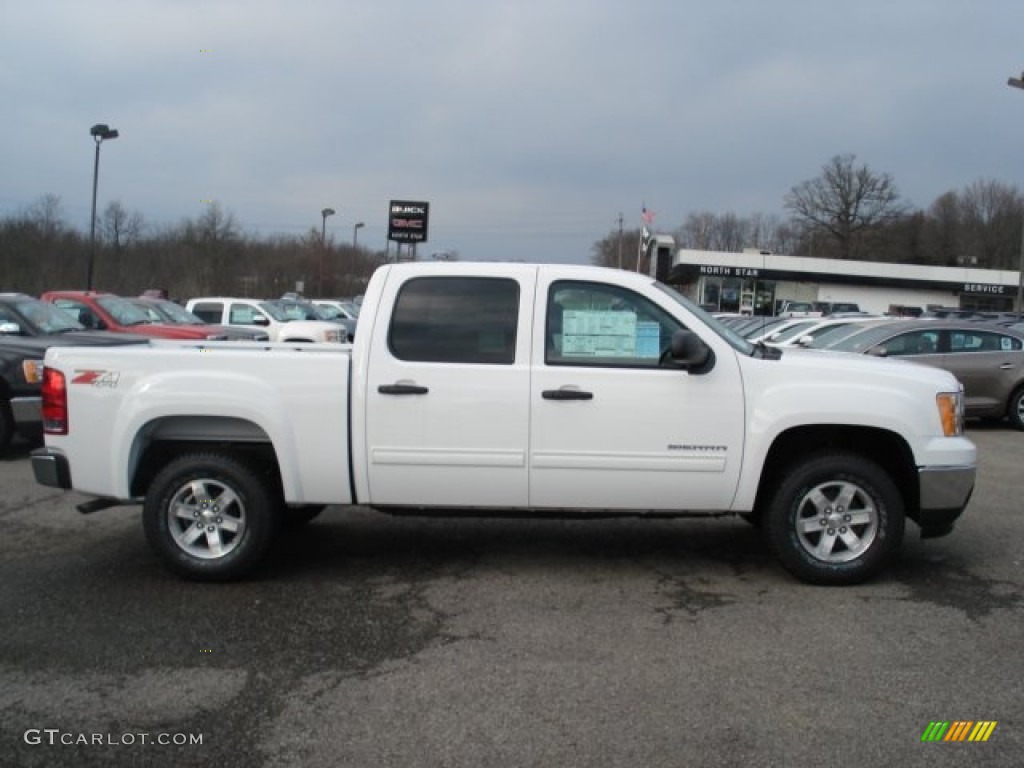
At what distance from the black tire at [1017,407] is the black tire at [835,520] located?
9064mm

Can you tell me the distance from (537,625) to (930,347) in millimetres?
10361

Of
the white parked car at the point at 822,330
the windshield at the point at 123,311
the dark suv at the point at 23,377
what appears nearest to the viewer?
the dark suv at the point at 23,377

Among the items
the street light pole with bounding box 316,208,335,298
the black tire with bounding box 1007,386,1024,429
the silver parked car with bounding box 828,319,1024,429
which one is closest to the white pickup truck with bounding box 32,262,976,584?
the silver parked car with bounding box 828,319,1024,429

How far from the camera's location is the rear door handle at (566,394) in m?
4.99

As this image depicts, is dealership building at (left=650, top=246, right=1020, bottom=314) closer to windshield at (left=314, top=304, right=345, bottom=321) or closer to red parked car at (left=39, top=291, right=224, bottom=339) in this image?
windshield at (left=314, top=304, right=345, bottom=321)

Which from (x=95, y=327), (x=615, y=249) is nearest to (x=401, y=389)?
(x=95, y=327)

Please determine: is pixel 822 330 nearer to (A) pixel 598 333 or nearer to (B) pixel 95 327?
(A) pixel 598 333

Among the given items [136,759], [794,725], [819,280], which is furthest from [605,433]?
[819,280]

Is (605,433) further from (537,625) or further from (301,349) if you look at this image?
(301,349)

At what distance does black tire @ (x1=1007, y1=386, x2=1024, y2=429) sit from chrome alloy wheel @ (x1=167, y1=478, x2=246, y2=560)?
11778mm

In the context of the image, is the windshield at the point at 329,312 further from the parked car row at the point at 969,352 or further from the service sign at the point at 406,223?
the parked car row at the point at 969,352

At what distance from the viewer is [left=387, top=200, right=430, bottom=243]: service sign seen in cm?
2855

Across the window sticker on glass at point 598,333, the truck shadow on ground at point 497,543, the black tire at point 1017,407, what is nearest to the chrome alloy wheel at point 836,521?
the truck shadow on ground at point 497,543

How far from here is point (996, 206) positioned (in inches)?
3880
